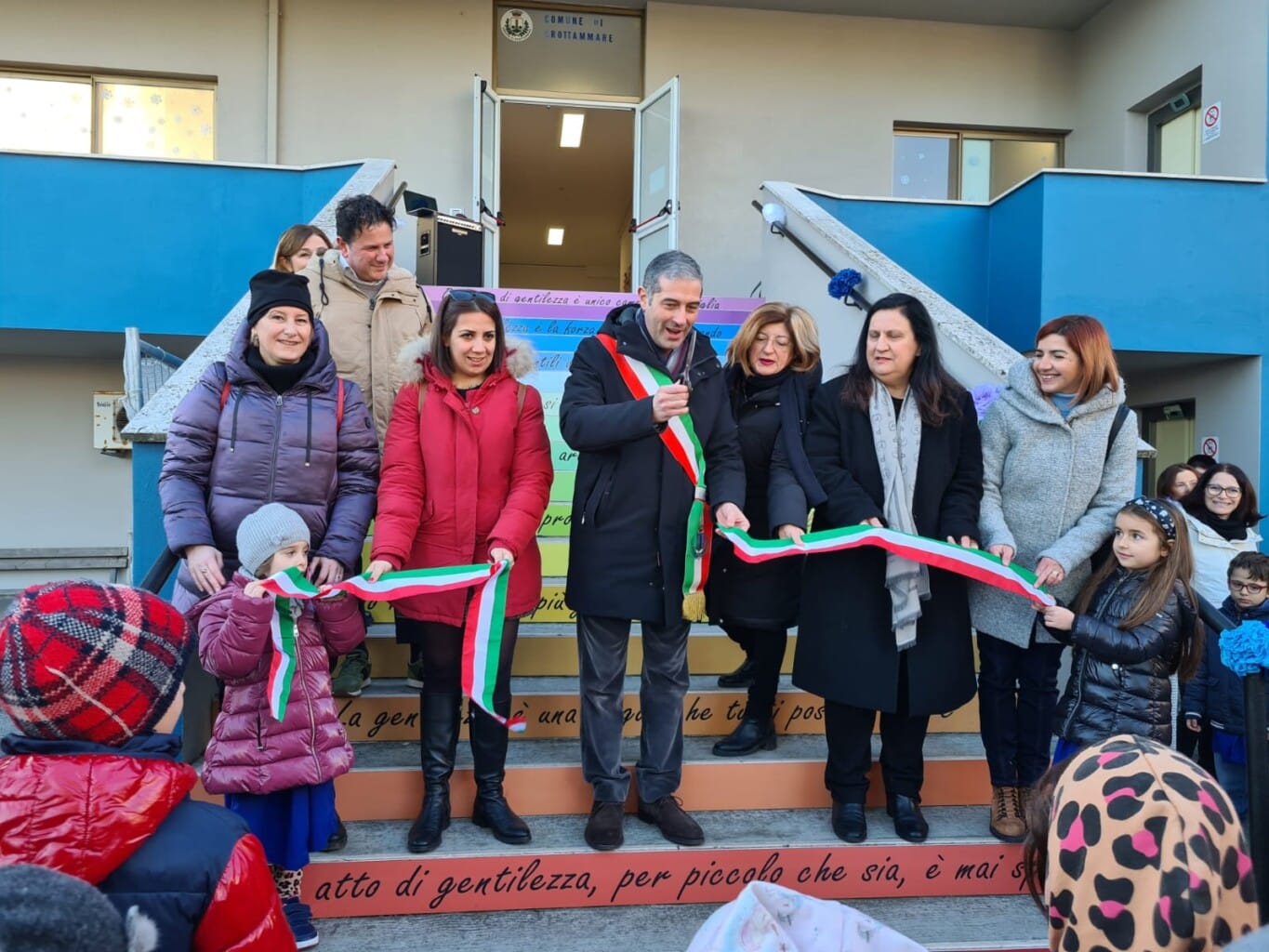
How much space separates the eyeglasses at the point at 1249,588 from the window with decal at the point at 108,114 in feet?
30.7

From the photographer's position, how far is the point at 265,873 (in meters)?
1.45

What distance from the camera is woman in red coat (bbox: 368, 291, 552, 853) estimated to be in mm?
2998

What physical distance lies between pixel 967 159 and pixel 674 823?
372 inches

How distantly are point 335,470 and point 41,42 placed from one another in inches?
335

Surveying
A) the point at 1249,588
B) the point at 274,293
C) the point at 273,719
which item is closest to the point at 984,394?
the point at 1249,588

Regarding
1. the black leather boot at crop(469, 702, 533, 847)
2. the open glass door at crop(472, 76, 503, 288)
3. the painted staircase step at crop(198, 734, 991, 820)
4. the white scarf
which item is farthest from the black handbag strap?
the open glass door at crop(472, 76, 503, 288)

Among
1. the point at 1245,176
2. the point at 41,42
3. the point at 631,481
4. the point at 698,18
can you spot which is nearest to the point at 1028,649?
the point at 631,481

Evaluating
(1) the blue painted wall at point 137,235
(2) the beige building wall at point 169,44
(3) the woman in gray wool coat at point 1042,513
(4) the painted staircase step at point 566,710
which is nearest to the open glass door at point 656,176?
(1) the blue painted wall at point 137,235

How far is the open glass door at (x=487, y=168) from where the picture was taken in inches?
356

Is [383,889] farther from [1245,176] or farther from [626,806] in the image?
[1245,176]

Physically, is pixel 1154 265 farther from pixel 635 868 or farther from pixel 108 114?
pixel 108 114

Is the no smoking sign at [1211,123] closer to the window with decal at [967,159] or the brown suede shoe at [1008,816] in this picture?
the window with decal at [967,159]

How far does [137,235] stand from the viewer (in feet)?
24.6

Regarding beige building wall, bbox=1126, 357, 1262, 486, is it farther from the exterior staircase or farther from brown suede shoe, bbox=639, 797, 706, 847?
brown suede shoe, bbox=639, 797, 706, 847
